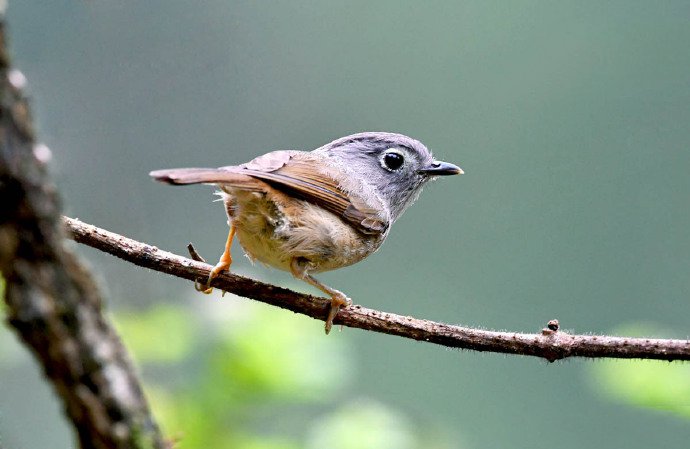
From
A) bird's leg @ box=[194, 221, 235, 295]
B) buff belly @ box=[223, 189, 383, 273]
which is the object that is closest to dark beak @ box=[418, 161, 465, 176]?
buff belly @ box=[223, 189, 383, 273]

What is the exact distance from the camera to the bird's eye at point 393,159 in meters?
4.53

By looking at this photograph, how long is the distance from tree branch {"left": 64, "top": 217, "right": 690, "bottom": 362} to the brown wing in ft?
1.39

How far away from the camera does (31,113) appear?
106 cm

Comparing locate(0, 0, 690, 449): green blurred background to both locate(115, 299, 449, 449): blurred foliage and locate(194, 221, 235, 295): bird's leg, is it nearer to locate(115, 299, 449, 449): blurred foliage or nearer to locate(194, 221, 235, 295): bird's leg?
locate(115, 299, 449, 449): blurred foliage

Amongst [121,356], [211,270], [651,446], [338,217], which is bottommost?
[121,356]

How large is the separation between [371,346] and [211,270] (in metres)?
7.49

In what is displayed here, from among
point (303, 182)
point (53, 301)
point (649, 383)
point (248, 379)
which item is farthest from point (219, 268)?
point (649, 383)

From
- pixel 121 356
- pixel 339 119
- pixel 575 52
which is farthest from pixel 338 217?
pixel 575 52

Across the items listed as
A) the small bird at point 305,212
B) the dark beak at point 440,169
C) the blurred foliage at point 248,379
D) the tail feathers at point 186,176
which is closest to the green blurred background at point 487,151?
the dark beak at point 440,169

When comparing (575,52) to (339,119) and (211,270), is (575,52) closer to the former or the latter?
(339,119)

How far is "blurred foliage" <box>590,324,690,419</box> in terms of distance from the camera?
383 cm

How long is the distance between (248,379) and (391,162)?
1650 millimetres

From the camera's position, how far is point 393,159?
454cm

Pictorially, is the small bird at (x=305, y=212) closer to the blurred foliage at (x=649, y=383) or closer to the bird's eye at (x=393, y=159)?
the bird's eye at (x=393, y=159)
